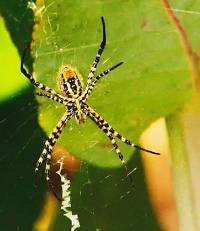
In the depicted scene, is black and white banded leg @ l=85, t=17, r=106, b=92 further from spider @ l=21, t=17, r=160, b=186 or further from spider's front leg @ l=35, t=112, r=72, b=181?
spider's front leg @ l=35, t=112, r=72, b=181

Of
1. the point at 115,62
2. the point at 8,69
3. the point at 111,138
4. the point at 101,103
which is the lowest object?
the point at 111,138

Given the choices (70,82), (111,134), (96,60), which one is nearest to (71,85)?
(70,82)

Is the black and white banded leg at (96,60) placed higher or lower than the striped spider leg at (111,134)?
higher

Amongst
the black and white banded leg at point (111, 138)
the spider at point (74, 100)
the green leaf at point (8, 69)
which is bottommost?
the black and white banded leg at point (111, 138)

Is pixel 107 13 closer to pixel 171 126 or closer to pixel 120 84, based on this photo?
pixel 120 84

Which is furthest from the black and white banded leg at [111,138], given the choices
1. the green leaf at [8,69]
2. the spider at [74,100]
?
the green leaf at [8,69]

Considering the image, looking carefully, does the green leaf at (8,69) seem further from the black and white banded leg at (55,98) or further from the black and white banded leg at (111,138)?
the black and white banded leg at (111,138)

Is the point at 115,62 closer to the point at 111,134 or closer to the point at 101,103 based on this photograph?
the point at 101,103

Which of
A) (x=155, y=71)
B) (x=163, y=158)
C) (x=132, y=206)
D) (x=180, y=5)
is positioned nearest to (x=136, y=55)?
(x=155, y=71)
